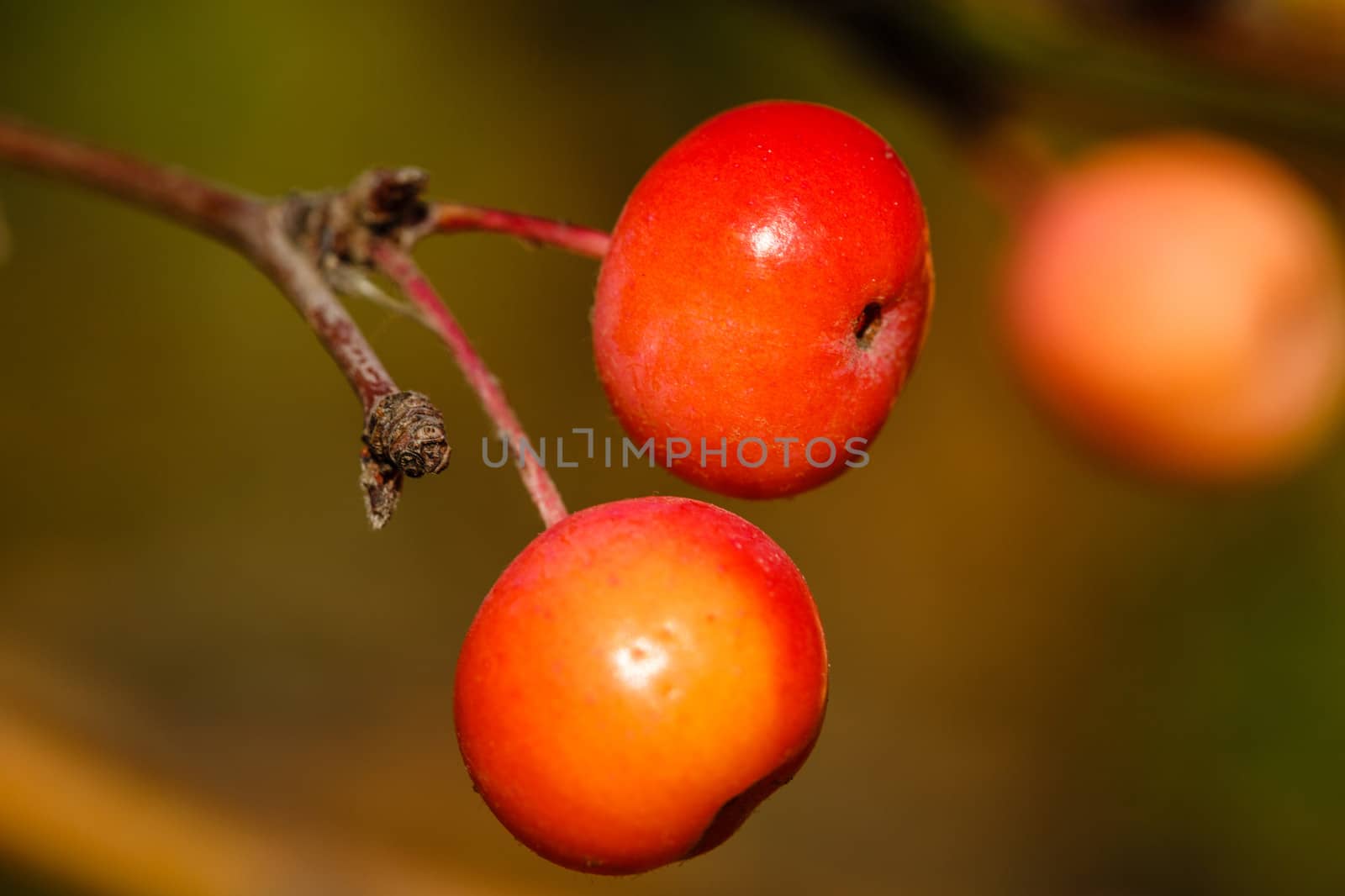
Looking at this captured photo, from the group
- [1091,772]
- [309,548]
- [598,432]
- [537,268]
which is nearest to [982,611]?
[1091,772]

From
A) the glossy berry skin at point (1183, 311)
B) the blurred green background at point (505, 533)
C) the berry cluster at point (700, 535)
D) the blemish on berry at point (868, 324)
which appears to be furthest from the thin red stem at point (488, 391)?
the blurred green background at point (505, 533)

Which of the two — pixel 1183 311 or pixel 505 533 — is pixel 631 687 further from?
pixel 505 533

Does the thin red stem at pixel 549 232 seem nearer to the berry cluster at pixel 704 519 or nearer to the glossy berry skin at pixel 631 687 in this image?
the berry cluster at pixel 704 519

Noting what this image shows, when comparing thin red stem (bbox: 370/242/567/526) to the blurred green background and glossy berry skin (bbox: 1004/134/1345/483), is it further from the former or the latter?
the blurred green background

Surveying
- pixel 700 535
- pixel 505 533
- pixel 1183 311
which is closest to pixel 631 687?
pixel 700 535

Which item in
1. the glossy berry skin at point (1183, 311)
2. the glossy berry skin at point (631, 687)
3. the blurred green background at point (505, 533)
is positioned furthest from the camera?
the blurred green background at point (505, 533)

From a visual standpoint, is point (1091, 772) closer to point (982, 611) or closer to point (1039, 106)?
point (982, 611)

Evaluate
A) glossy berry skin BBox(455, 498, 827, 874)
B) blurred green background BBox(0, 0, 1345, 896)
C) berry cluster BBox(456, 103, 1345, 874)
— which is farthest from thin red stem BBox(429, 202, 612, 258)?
blurred green background BBox(0, 0, 1345, 896)
